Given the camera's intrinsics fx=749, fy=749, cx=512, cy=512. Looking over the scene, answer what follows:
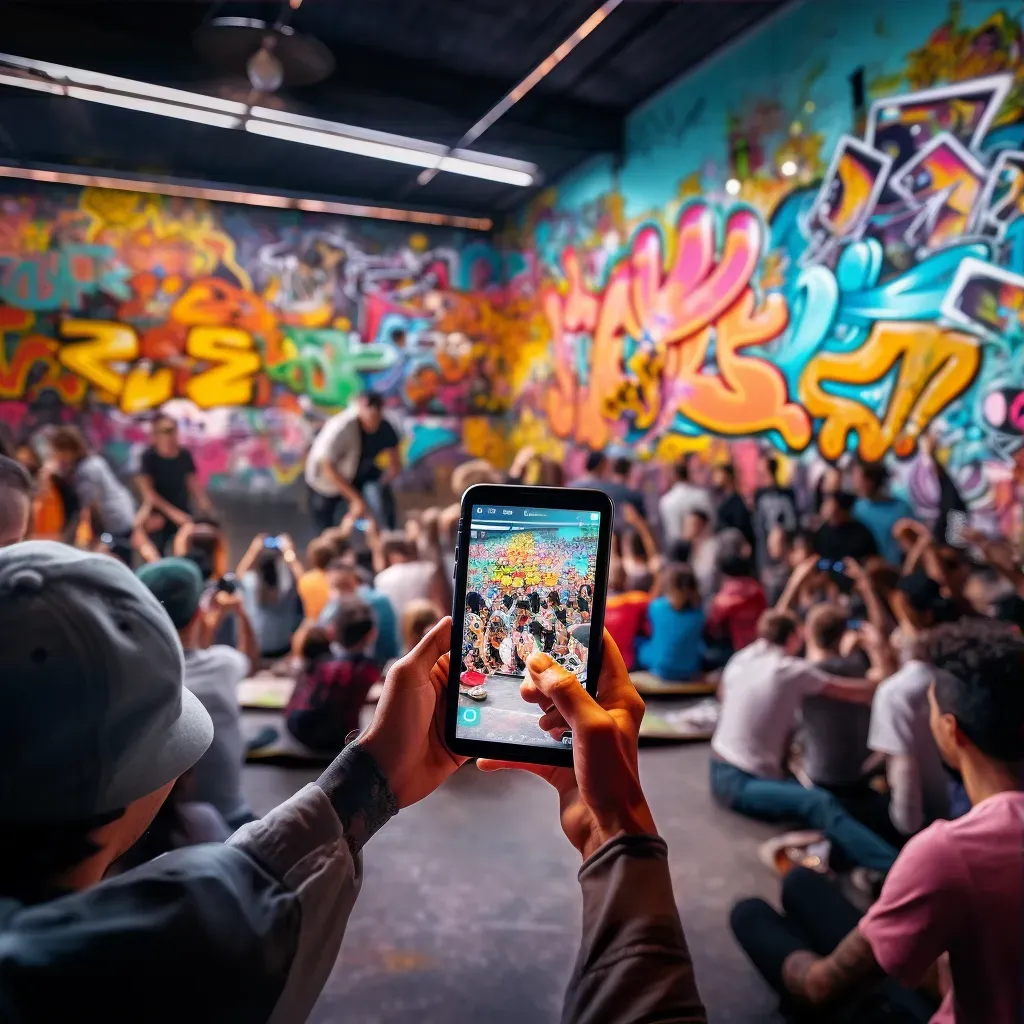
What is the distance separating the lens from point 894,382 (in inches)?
125

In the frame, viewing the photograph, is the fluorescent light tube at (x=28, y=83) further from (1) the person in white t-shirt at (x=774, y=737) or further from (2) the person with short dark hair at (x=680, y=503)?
(2) the person with short dark hair at (x=680, y=503)

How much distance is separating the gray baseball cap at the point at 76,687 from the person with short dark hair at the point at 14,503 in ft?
1.25

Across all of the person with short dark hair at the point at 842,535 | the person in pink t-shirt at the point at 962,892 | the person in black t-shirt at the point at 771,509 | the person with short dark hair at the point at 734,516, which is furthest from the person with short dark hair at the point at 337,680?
the person in black t-shirt at the point at 771,509

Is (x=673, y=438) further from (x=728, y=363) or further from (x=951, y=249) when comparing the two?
(x=951, y=249)

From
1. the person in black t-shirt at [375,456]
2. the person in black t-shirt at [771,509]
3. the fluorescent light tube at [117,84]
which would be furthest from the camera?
the person in black t-shirt at [771,509]

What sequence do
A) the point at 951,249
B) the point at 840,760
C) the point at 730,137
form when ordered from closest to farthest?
the point at 840,760 → the point at 951,249 → the point at 730,137

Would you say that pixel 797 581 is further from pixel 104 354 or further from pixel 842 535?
pixel 104 354

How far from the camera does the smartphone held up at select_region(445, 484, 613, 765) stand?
0.57m

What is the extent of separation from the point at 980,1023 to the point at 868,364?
2.91 m

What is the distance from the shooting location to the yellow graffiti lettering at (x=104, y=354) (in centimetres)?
403

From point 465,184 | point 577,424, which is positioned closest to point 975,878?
point 465,184

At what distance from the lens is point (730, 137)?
404 cm

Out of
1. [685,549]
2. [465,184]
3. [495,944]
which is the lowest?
[495,944]

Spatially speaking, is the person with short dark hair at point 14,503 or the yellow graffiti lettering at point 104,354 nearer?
the person with short dark hair at point 14,503
